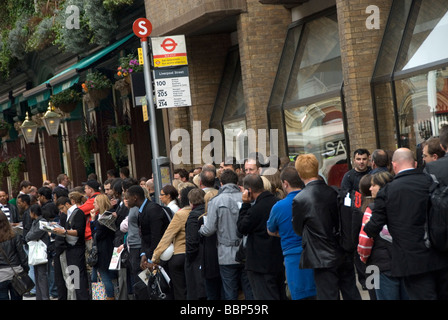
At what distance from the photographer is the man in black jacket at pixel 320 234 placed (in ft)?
26.0

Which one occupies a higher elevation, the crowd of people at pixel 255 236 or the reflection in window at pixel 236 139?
the reflection in window at pixel 236 139

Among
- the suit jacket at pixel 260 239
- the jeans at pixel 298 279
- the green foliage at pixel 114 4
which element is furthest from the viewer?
the green foliage at pixel 114 4

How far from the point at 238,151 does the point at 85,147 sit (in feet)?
22.9

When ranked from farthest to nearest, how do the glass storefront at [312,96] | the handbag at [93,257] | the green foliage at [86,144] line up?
the green foliage at [86,144] → the glass storefront at [312,96] → the handbag at [93,257]

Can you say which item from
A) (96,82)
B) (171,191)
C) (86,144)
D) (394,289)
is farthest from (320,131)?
(86,144)

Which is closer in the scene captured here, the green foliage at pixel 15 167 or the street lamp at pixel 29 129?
the street lamp at pixel 29 129

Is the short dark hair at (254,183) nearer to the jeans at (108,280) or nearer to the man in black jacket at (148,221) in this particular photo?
the man in black jacket at (148,221)

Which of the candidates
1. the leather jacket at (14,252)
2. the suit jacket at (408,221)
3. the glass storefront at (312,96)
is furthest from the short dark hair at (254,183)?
the glass storefront at (312,96)

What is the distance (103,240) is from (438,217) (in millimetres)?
Answer: 6735

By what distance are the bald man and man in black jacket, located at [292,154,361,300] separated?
76 cm

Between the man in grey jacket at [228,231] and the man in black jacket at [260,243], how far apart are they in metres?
0.58

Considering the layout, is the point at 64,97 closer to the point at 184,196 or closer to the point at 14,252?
the point at 14,252

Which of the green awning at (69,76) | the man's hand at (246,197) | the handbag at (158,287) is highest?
the green awning at (69,76)

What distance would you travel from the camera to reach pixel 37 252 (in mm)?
13742
